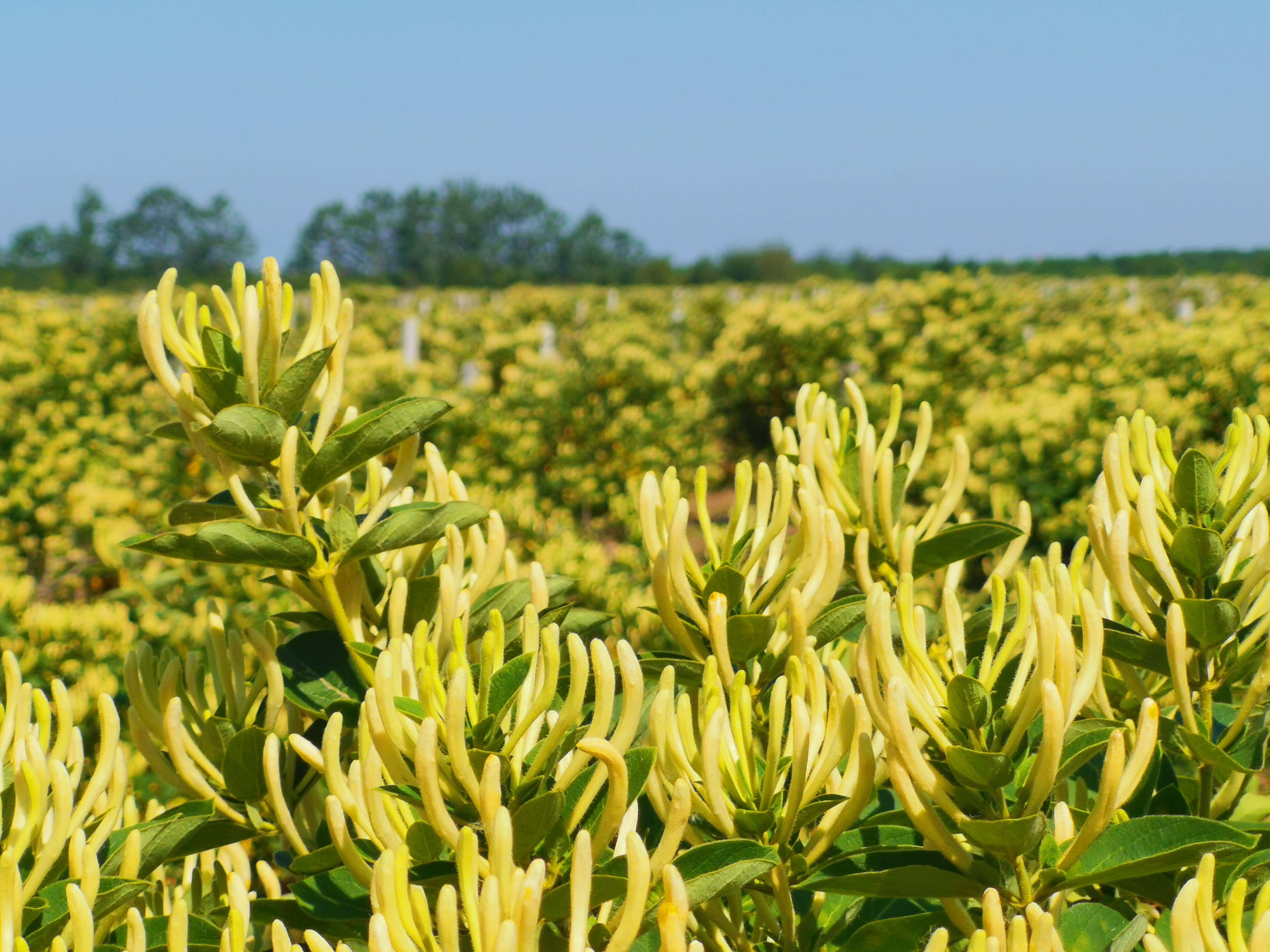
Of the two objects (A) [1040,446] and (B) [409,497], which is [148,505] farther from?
(B) [409,497]

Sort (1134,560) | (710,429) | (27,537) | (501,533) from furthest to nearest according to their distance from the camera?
1. (710,429)
2. (27,537)
3. (501,533)
4. (1134,560)

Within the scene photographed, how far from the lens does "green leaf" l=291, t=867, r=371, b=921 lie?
96 centimetres

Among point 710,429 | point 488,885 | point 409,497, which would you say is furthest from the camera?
point 710,429

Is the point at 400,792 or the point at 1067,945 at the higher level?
the point at 400,792

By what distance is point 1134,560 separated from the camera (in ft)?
3.51

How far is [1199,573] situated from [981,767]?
390 mm

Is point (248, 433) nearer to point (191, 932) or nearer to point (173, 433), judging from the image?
point (173, 433)

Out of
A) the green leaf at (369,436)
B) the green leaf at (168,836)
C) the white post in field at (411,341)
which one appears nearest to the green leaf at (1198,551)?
the green leaf at (369,436)

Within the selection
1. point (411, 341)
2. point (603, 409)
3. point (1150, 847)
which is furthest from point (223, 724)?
point (411, 341)

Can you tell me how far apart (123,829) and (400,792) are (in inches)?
16.2

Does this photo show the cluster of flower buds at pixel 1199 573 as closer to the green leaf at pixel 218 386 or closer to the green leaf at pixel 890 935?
the green leaf at pixel 890 935

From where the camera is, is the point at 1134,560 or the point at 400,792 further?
the point at 1134,560

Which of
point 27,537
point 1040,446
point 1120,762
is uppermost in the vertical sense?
point 1120,762

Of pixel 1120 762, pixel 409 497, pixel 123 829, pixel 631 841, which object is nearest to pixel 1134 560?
pixel 1120 762
